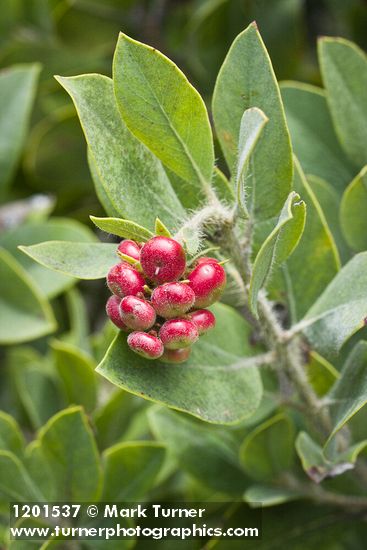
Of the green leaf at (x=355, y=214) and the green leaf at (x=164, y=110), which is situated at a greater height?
the green leaf at (x=164, y=110)

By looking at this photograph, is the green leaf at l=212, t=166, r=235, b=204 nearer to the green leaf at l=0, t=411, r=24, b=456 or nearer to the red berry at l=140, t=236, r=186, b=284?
the red berry at l=140, t=236, r=186, b=284

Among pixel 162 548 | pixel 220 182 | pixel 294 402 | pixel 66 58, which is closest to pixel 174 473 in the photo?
pixel 162 548

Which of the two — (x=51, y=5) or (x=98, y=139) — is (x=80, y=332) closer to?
(x=98, y=139)

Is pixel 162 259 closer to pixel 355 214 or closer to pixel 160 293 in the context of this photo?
pixel 160 293

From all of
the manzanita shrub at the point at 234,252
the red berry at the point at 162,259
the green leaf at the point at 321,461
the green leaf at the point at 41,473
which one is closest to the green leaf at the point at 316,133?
the manzanita shrub at the point at 234,252

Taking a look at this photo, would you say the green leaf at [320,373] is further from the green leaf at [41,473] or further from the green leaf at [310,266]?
the green leaf at [41,473]

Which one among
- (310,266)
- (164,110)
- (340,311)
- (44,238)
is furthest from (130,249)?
(44,238)
